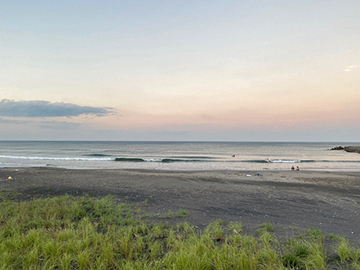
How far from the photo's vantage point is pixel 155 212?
26.0ft

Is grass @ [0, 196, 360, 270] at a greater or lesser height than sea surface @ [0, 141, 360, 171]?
greater

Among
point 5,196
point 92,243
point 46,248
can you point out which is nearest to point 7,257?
point 46,248

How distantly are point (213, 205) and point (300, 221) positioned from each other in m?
3.17

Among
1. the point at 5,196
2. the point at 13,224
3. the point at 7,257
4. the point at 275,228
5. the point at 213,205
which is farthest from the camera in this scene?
the point at 5,196

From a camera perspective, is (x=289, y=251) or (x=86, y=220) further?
(x=86, y=220)

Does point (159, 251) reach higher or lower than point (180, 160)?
higher

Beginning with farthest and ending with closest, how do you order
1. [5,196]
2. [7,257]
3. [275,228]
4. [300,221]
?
[5,196] < [300,221] < [275,228] < [7,257]

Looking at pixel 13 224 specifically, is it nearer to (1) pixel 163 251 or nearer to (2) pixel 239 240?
(1) pixel 163 251

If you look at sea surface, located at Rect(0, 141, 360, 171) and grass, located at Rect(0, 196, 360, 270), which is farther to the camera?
sea surface, located at Rect(0, 141, 360, 171)

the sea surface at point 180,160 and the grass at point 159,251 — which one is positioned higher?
the grass at point 159,251

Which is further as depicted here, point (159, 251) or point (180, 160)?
point (180, 160)

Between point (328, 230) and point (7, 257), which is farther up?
point (7, 257)

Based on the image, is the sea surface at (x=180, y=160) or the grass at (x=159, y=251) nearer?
the grass at (x=159, y=251)

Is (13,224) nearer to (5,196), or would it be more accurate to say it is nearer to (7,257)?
(7,257)
